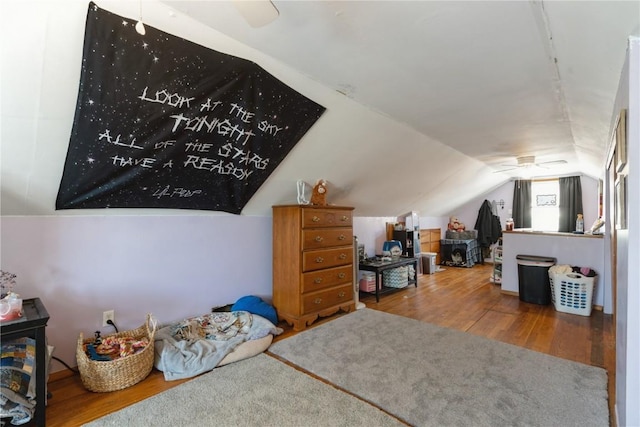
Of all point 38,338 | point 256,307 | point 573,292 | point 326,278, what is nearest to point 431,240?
point 573,292

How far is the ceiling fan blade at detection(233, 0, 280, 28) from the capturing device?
3.68 ft

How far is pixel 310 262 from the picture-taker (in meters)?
3.13

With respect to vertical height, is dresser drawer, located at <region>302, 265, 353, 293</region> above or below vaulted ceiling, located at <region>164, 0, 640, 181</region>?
below

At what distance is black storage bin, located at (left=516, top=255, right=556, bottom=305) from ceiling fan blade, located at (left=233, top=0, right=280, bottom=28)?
14.2 ft

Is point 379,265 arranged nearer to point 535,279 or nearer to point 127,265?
point 535,279

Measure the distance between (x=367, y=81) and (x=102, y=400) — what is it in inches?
108

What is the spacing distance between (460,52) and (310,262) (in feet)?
7.18

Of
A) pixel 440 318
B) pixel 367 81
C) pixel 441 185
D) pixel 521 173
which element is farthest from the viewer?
pixel 521 173

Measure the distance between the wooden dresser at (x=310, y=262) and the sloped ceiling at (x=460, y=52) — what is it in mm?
1253

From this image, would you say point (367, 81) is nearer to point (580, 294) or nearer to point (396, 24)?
point (396, 24)

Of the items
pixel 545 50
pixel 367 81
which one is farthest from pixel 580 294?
pixel 367 81

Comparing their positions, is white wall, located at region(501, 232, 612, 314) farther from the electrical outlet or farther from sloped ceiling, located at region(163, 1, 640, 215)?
the electrical outlet

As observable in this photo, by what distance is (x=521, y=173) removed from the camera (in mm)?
6008

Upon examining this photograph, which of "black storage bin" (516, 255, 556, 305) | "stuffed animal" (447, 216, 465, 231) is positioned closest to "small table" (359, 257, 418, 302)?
"black storage bin" (516, 255, 556, 305)
